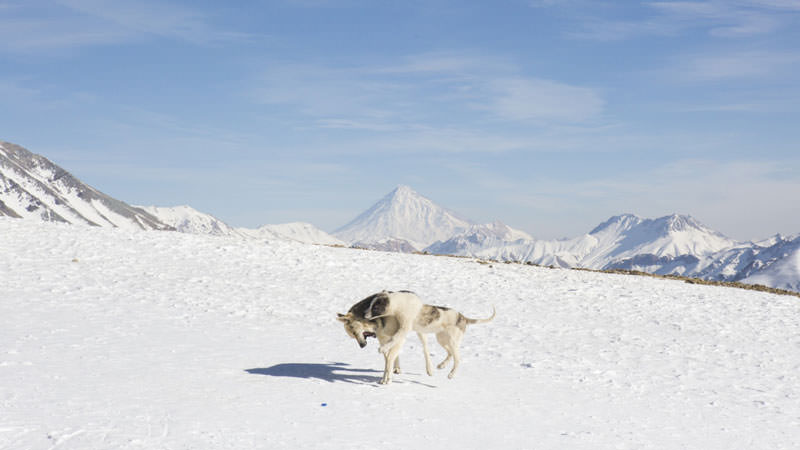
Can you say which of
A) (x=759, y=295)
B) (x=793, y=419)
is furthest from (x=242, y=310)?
(x=759, y=295)

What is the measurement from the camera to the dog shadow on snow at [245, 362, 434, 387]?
11922 millimetres

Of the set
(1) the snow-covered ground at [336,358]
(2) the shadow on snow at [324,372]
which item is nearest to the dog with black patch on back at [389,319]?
(1) the snow-covered ground at [336,358]

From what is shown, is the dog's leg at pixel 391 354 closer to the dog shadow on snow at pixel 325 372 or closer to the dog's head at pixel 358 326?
the dog shadow on snow at pixel 325 372

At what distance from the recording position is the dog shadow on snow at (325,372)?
11922 mm

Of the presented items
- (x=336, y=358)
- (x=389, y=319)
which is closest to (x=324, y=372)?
(x=336, y=358)

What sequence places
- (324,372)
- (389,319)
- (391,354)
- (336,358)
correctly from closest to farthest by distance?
(389,319)
(391,354)
(324,372)
(336,358)

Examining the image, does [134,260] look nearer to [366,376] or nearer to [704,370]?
[366,376]

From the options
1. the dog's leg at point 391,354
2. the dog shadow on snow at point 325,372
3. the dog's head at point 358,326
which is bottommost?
the dog shadow on snow at point 325,372

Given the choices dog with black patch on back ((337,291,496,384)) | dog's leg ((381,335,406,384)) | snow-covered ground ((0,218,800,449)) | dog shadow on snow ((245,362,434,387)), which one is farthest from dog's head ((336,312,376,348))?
dog shadow on snow ((245,362,434,387))

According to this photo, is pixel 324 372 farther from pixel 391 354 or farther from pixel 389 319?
pixel 389 319

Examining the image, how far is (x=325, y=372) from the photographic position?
12.4 meters

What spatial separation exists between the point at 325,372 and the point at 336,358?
1.62 m

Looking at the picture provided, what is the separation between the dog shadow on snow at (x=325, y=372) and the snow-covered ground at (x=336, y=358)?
9 centimetres

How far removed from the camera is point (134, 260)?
78.3 feet
